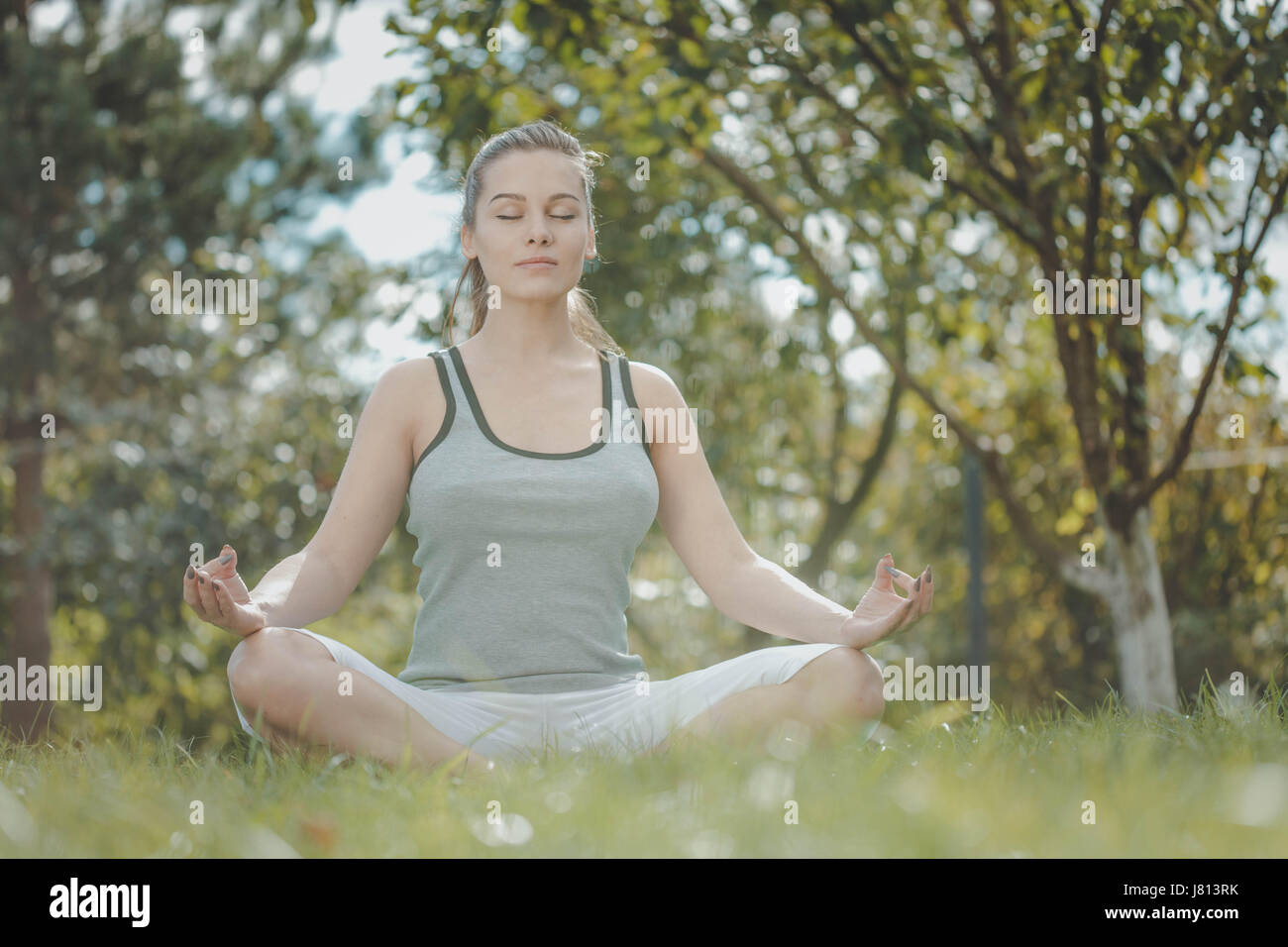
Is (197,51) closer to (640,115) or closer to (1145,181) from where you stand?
(640,115)

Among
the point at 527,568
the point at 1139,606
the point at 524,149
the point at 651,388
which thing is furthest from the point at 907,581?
the point at 1139,606

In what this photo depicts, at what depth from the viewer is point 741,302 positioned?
7.31 m

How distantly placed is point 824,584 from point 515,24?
4.90 metres

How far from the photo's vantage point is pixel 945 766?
1845mm

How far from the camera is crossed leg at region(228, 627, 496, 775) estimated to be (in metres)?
1.95

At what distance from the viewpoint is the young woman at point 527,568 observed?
2002 millimetres

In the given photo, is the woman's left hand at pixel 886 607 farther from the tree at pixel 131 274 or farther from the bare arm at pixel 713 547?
the tree at pixel 131 274

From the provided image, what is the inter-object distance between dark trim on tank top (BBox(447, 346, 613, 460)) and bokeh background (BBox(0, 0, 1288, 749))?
0.76 metres

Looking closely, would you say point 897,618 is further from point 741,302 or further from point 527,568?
point 741,302

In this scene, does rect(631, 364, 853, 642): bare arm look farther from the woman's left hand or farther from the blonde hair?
the blonde hair

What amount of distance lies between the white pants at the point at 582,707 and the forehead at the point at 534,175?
1009mm

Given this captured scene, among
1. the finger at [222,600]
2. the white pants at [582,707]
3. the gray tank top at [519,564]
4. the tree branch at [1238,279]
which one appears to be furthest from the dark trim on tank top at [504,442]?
the tree branch at [1238,279]

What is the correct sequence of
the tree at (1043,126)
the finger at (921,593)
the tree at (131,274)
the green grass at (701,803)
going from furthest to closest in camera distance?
the tree at (131,274) → the tree at (1043,126) → the finger at (921,593) → the green grass at (701,803)
